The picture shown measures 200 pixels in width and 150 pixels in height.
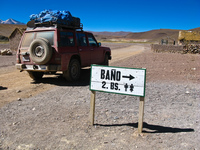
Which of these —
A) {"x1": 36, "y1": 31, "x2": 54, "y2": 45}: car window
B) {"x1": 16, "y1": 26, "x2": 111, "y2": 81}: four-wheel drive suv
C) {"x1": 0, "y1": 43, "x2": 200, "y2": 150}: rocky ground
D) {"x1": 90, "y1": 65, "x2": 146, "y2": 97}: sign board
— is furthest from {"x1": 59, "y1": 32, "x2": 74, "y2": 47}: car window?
{"x1": 90, "y1": 65, "x2": 146, "y2": 97}: sign board

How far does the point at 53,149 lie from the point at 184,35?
82.4 feet

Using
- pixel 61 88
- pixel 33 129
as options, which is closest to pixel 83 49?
pixel 61 88

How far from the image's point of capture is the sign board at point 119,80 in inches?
153

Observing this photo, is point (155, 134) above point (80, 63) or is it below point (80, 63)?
below

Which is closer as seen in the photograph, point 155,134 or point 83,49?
point 155,134

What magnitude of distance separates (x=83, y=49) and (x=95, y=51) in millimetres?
1078

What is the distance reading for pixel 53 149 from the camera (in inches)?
133

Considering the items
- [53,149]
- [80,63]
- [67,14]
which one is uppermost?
[67,14]

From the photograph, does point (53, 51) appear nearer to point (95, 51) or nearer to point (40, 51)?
point (40, 51)

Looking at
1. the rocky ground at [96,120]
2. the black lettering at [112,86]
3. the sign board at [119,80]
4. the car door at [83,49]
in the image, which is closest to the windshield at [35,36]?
the car door at [83,49]

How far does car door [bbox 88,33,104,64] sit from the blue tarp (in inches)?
52.6

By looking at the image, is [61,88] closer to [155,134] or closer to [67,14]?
[67,14]

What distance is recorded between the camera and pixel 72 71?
8.02m

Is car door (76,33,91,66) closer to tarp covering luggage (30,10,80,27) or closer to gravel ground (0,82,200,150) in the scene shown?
tarp covering luggage (30,10,80,27)
